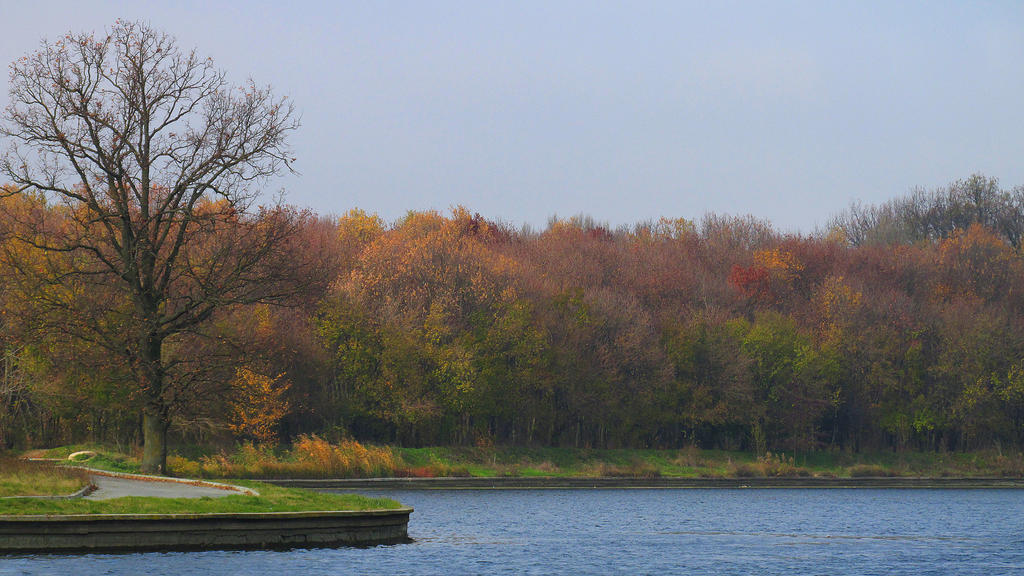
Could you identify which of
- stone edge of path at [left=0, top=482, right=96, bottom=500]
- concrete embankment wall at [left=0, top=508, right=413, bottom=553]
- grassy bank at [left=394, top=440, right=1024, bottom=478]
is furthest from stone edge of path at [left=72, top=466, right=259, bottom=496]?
grassy bank at [left=394, top=440, right=1024, bottom=478]

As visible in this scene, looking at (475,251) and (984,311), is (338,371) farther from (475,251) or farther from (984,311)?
(984,311)

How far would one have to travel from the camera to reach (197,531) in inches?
1140

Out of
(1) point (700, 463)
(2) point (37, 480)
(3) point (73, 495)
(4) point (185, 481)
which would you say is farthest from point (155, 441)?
(1) point (700, 463)

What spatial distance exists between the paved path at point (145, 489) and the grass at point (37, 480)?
584mm

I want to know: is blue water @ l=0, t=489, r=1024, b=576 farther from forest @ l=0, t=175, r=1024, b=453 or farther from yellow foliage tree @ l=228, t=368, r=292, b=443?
forest @ l=0, t=175, r=1024, b=453

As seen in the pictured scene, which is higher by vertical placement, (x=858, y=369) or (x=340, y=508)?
(x=858, y=369)

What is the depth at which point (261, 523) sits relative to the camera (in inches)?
1181

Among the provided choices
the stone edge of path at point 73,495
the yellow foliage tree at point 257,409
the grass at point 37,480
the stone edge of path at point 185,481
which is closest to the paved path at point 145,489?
the stone edge of path at point 73,495

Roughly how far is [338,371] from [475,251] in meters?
15.8

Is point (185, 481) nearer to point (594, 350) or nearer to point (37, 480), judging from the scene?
point (37, 480)

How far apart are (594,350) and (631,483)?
15.9 meters

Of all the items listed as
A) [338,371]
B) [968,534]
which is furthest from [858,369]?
[968,534]

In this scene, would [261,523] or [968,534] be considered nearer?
[261,523]

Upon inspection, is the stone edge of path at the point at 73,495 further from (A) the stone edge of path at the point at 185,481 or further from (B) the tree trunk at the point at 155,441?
(B) the tree trunk at the point at 155,441
